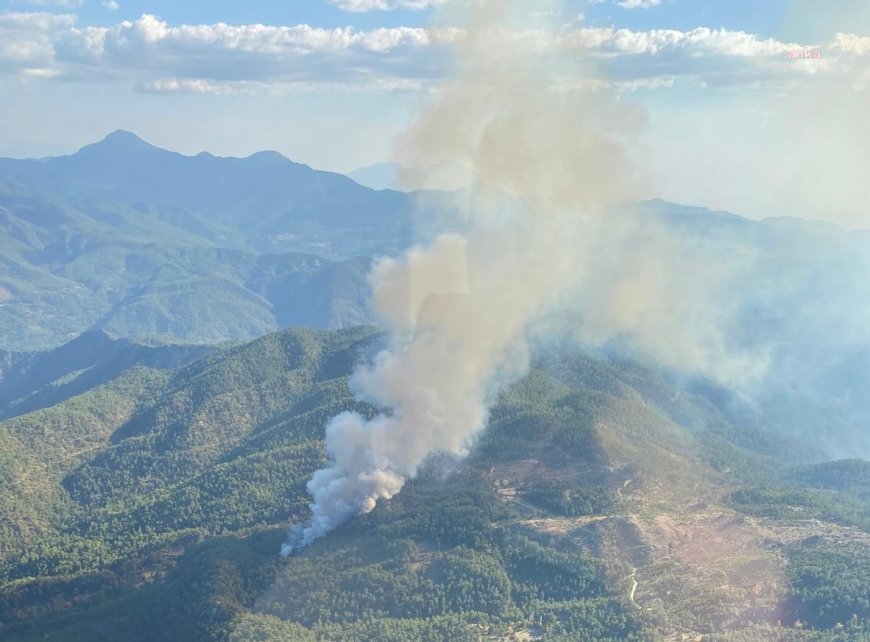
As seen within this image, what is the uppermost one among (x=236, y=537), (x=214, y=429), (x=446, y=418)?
(x=446, y=418)

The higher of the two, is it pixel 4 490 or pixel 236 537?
pixel 236 537

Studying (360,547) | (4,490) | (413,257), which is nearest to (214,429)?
(4,490)

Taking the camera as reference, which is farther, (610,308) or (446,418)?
(610,308)

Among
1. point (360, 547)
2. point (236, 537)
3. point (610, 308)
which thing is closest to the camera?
point (360, 547)

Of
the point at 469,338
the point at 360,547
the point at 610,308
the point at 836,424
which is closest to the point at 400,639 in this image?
the point at 360,547

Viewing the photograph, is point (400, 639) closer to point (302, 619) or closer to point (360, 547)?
point (302, 619)

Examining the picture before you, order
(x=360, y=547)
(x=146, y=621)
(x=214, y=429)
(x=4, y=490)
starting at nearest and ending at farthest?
(x=146, y=621), (x=360, y=547), (x=4, y=490), (x=214, y=429)

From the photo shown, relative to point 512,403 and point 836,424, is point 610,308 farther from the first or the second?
point 512,403
